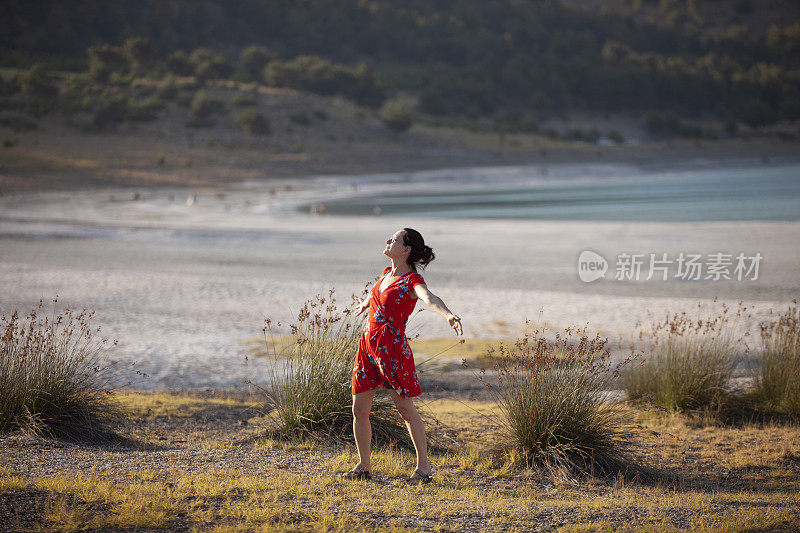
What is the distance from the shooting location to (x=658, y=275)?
51.3ft

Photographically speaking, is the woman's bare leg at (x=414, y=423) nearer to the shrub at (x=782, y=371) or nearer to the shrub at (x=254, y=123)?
the shrub at (x=782, y=371)

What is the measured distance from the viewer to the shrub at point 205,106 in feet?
183

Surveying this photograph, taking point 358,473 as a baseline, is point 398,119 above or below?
above

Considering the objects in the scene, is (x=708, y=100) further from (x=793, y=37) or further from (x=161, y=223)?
(x=161, y=223)

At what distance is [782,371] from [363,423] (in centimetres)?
473

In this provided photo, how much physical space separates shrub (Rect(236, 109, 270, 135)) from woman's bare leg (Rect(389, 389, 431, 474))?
50.4 metres

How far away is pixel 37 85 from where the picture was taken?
56.2 m

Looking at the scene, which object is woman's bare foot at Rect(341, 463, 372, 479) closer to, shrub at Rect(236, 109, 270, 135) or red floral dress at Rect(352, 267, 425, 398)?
red floral dress at Rect(352, 267, 425, 398)

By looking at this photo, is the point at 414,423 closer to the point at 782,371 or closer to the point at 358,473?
the point at 358,473

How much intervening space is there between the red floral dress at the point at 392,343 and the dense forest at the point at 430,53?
225 ft

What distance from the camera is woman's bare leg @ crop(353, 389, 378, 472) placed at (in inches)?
199

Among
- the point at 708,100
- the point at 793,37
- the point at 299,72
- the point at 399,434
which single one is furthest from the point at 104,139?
the point at 793,37

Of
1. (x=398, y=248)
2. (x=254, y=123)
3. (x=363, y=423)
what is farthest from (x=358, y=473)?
(x=254, y=123)

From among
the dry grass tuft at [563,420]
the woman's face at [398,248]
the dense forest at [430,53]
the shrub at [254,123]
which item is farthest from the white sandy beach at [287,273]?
the dense forest at [430,53]
